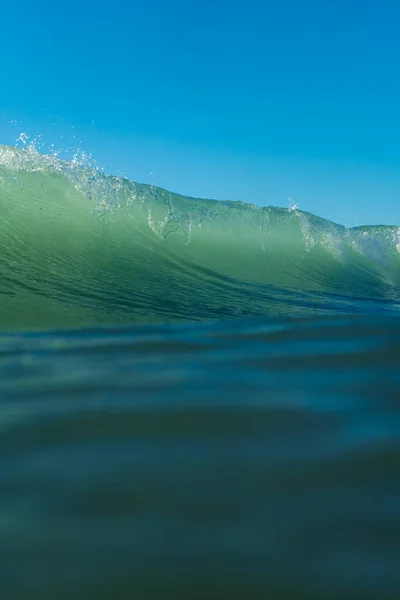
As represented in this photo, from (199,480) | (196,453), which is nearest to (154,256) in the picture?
(196,453)

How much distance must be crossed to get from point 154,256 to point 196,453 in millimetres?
15945

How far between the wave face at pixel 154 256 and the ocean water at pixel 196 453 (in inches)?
18.1

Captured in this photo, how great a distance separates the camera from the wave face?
1076cm

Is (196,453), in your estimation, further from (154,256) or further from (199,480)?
(154,256)

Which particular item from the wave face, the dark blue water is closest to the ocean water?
the dark blue water

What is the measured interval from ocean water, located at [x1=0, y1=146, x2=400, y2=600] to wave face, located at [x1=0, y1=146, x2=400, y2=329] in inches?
18.1

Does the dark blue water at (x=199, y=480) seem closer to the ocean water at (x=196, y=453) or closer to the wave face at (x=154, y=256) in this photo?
the ocean water at (x=196, y=453)

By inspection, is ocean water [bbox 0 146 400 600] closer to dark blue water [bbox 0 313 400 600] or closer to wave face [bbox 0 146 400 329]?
dark blue water [bbox 0 313 400 600]

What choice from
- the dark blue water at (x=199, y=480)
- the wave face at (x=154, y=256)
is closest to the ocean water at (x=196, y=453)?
the dark blue water at (x=199, y=480)

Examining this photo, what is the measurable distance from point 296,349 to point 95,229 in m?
14.8

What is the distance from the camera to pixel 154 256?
1878 centimetres

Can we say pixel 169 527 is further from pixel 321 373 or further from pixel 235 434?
pixel 321 373

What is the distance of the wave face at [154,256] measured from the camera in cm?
1076

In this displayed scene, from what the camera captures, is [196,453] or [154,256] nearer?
[196,453]
